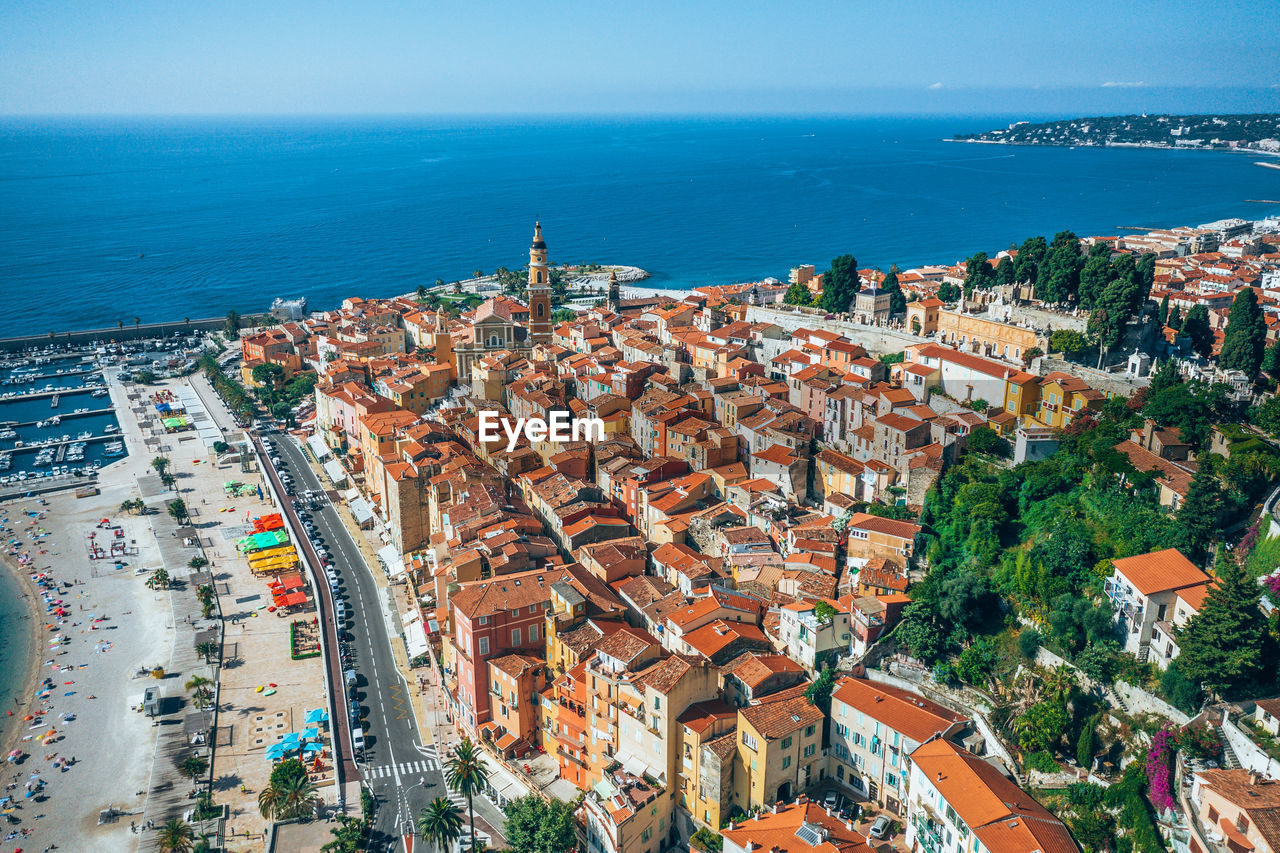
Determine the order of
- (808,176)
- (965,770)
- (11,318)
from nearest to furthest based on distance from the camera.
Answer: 1. (965,770)
2. (11,318)
3. (808,176)

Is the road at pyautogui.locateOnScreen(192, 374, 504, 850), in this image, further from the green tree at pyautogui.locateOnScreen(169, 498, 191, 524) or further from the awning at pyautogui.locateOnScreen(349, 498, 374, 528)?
the green tree at pyautogui.locateOnScreen(169, 498, 191, 524)

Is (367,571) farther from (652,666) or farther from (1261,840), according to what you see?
(1261,840)

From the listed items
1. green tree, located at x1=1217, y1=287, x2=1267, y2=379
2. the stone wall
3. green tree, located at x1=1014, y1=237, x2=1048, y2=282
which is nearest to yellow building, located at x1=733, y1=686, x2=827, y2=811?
the stone wall

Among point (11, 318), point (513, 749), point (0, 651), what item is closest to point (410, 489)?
point (513, 749)

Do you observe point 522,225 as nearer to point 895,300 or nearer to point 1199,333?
point 895,300

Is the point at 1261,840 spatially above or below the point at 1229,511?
below

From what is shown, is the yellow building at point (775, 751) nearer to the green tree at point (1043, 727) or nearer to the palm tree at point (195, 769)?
the green tree at point (1043, 727)
